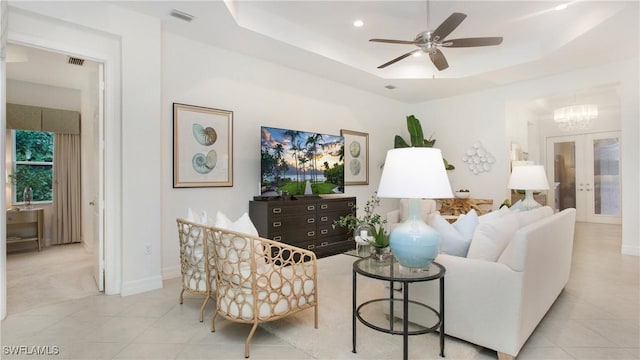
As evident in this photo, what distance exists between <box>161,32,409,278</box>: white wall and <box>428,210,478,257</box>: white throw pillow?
9.09ft

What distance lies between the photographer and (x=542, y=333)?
2414 mm

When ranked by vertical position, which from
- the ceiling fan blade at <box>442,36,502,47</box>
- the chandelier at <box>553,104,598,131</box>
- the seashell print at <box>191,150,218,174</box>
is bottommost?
the seashell print at <box>191,150,218,174</box>

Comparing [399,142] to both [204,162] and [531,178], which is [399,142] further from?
[204,162]

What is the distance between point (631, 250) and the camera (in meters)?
4.82

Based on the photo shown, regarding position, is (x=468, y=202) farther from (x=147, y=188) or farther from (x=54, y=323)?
(x=54, y=323)

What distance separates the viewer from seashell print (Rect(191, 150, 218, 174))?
3966mm

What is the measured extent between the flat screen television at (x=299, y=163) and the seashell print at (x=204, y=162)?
2.00 ft

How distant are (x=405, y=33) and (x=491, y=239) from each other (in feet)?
10.9

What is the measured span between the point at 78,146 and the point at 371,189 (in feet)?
17.7

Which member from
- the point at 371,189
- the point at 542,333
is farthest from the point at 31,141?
the point at 542,333

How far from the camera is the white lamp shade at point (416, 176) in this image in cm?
195

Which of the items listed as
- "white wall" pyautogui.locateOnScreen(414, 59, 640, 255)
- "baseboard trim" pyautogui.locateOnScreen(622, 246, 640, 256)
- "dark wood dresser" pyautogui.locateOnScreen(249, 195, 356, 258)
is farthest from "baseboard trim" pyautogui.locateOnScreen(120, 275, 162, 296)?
"baseboard trim" pyautogui.locateOnScreen(622, 246, 640, 256)

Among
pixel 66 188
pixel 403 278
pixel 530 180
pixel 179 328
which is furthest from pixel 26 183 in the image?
pixel 530 180

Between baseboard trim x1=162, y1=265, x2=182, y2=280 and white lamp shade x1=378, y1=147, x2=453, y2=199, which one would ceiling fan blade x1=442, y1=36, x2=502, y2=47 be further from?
baseboard trim x1=162, y1=265, x2=182, y2=280
